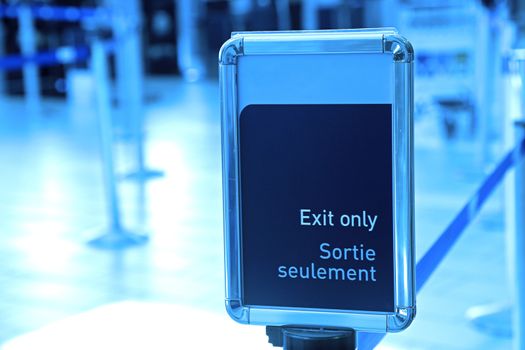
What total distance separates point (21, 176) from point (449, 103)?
11.5 feet

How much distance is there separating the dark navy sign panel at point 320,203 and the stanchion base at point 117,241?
3008mm

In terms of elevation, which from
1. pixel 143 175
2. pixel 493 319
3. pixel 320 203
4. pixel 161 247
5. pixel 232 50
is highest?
pixel 232 50

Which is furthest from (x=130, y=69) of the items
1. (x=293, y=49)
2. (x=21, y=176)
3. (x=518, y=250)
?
(x=293, y=49)

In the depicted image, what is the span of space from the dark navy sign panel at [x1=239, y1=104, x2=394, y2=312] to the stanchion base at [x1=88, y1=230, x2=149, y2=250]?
3008 millimetres

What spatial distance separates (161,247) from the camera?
429cm

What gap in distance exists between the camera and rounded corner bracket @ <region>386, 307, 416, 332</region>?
133 cm

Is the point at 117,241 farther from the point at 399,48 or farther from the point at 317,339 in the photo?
the point at 399,48

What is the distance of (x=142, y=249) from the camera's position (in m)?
4.25

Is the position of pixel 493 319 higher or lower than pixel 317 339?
lower

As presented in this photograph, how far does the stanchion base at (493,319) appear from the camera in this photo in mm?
3010

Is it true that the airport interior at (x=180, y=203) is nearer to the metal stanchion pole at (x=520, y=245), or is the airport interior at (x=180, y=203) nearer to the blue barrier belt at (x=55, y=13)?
the metal stanchion pole at (x=520, y=245)

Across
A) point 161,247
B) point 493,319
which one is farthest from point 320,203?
point 161,247

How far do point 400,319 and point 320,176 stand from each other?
250 millimetres

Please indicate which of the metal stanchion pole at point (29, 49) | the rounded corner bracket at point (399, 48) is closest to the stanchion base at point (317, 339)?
the rounded corner bracket at point (399, 48)
